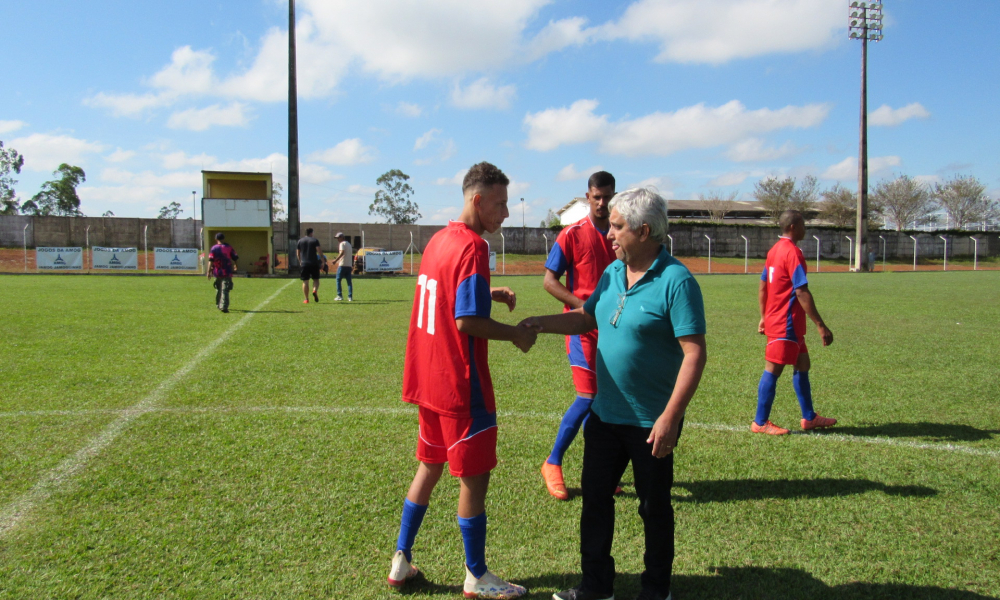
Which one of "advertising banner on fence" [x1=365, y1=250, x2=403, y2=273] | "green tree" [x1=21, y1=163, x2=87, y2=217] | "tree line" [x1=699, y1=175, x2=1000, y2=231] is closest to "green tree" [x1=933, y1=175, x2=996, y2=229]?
"tree line" [x1=699, y1=175, x2=1000, y2=231]

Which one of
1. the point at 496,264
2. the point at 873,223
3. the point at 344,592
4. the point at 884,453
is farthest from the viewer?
the point at 873,223

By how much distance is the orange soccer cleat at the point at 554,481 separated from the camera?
12.6 ft

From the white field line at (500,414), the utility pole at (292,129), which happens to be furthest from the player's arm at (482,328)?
the utility pole at (292,129)

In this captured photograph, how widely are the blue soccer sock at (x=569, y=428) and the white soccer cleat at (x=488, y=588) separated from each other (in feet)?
4.45

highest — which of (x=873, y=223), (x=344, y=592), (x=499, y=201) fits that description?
(x=873, y=223)

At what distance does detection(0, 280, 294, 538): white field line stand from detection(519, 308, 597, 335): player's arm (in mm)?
2892

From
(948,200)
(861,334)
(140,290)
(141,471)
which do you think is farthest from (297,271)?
(948,200)

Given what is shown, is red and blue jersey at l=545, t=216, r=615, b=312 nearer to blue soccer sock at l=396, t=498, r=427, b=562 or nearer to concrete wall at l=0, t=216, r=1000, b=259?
blue soccer sock at l=396, t=498, r=427, b=562

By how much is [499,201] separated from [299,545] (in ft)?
6.43

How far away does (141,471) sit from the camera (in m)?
4.11

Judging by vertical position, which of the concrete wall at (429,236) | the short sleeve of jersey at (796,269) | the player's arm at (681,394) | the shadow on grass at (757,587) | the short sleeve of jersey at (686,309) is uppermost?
the concrete wall at (429,236)

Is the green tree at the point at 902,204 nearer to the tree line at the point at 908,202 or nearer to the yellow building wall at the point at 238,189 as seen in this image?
the tree line at the point at 908,202

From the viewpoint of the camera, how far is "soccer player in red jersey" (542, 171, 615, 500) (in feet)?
13.2

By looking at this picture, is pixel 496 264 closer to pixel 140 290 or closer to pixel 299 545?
pixel 140 290
